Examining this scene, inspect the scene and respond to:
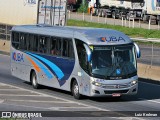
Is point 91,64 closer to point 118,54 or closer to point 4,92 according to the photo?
point 118,54

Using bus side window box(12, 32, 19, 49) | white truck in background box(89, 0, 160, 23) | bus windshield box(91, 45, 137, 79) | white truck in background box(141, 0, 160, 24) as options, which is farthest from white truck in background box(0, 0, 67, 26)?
white truck in background box(89, 0, 160, 23)

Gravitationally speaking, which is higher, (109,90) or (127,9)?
(127,9)

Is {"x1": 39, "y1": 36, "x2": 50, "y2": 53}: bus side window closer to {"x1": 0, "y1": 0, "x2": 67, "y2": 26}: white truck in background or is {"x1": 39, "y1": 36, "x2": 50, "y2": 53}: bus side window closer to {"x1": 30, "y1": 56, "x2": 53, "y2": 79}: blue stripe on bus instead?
{"x1": 30, "y1": 56, "x2": 53, "y2": 79}: blue stripe on bus

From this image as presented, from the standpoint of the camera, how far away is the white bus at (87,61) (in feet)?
74.0

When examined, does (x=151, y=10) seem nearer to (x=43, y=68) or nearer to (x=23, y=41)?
(x=23, y=41)

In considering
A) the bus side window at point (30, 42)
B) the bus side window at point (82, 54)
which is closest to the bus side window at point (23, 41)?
the bus side window at point (30, 42)

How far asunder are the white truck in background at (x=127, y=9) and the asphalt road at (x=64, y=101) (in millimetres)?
42596

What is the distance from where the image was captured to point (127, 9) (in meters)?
75.2

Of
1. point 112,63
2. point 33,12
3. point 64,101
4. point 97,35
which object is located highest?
point 97,35

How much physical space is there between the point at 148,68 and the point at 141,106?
27.3ft

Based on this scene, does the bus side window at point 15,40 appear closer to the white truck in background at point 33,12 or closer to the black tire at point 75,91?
the black tire at point 75,91

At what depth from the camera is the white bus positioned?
22.6 metres

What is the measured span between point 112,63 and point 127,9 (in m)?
53.0

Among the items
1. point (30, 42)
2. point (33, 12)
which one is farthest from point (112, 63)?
point (33, 12)
